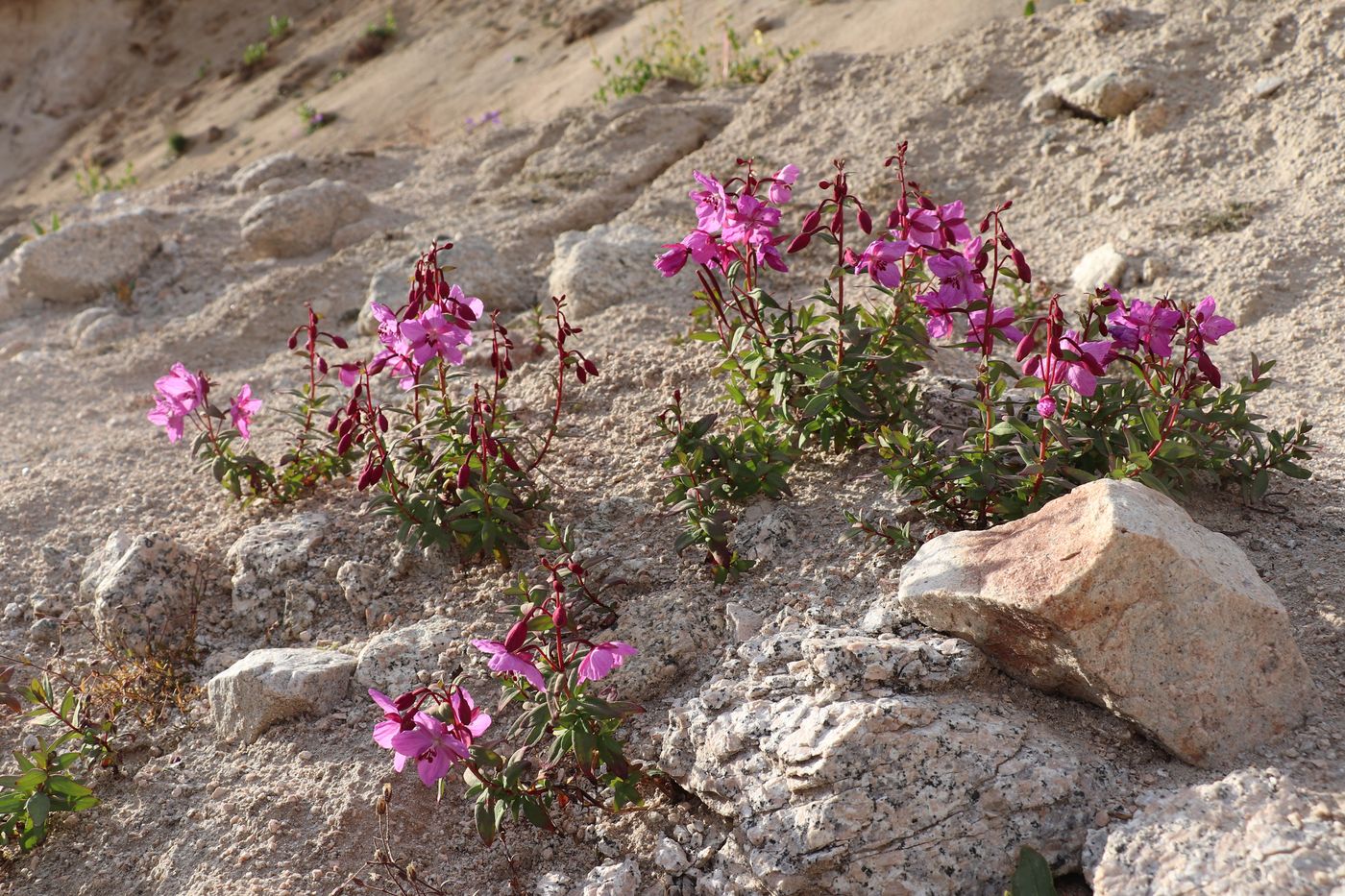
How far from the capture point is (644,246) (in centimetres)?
519

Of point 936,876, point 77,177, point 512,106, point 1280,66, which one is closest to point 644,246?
point 1280,66

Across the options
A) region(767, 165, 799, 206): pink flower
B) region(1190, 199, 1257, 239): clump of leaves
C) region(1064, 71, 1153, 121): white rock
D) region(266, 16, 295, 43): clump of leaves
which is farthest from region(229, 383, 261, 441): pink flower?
region(266, 16, 295, 43): clump of leaves

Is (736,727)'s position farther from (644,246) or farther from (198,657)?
(644,246)

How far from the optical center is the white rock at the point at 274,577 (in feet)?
11.0

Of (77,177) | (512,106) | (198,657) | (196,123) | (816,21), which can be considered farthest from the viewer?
(196,123)

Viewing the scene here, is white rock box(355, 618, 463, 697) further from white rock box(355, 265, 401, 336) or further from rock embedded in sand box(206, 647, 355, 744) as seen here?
Answer: white rock box(355, 265, 401, 336)

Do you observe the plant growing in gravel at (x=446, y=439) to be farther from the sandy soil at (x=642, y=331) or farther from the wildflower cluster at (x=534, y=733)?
the wildflower cluster at (x=534, y=733)

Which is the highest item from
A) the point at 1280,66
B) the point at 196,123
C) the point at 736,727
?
the point at 196,123

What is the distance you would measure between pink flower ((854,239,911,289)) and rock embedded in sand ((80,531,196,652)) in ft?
7.81

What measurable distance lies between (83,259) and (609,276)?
4.12 meters

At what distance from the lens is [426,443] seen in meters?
3.50

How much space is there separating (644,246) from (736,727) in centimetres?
324

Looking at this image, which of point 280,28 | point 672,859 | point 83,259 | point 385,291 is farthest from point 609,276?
point 280,28

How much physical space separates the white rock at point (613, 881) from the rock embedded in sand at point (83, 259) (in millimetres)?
6004
